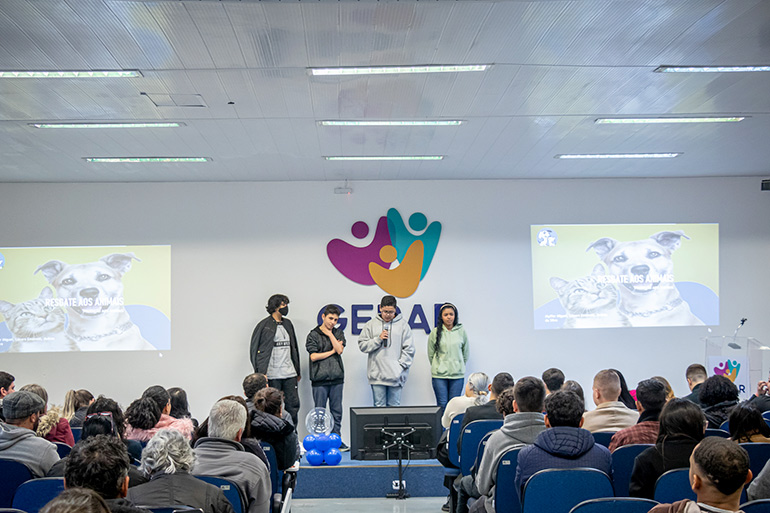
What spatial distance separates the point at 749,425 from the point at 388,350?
4852 mm

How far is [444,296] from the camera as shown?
8.73 metres

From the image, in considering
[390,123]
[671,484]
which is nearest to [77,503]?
[671,484]

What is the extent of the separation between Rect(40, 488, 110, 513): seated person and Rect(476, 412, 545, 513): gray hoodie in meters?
2.48

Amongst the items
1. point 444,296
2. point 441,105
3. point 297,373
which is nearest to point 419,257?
Answer: point 444,296

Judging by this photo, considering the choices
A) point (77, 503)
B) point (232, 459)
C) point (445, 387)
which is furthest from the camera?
point (445, 387)

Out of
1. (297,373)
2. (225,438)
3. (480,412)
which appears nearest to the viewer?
(225,438)

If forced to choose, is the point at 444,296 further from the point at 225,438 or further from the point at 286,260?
the point at 225,438

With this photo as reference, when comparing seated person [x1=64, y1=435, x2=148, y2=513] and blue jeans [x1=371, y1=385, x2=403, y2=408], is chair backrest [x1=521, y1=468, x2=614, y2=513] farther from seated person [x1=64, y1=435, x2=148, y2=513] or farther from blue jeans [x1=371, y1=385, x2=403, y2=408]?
blue jeans [x1=371, y1=385, x2=403, y2=408]

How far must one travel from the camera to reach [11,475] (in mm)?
3547

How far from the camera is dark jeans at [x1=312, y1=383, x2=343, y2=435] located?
805 cm

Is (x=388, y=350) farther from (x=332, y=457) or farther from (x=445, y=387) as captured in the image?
(x=332, y=457)

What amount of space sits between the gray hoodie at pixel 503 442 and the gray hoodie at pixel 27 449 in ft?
7.70

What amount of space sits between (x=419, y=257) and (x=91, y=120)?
4.20 meters

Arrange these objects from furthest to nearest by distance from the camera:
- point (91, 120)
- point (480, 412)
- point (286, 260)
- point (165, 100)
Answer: point (286, 260) → point (91, 120) → point (165, 100) → point (480, 412)
